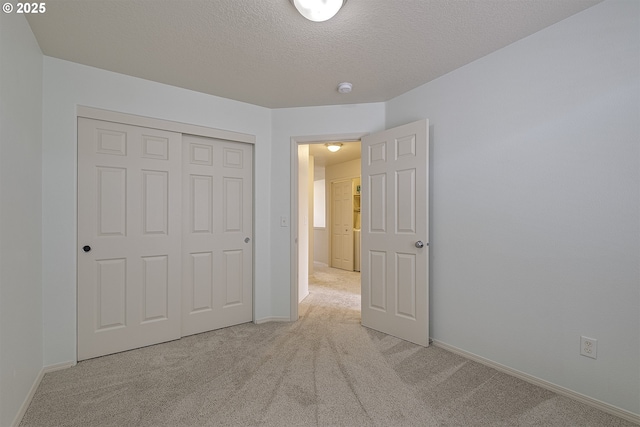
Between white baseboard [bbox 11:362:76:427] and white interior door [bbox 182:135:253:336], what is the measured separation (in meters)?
0.88

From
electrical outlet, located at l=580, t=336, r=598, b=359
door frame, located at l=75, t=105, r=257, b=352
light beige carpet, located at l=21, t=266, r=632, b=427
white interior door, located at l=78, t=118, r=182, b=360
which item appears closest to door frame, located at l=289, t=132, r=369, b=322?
door frame, located at l=75, t=105, r=257, b=352

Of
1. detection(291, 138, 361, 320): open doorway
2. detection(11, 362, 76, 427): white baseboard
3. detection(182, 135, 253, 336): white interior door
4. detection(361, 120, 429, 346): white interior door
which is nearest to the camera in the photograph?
detection(11, 362, 76, 427): white baseboard

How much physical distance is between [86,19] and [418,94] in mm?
2595

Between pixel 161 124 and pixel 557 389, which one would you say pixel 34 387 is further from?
pixel 557 389

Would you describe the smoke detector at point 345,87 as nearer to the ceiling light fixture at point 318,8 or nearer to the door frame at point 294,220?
the door frame at point 294,220

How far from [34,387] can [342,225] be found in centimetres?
561

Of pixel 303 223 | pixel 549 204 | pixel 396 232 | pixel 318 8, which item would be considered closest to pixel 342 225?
pixel 303 223

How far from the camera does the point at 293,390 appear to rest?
6.34 ft

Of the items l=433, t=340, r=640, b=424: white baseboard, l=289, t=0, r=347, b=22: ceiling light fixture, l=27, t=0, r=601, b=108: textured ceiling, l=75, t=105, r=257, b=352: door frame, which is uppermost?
l=27, t=0, r=601, b=108: textured ceiling

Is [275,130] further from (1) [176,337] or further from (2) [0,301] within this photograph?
(2) [0,301]

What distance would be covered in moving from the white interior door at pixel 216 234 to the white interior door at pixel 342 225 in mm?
3701

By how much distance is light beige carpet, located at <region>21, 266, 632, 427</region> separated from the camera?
65.7 inches

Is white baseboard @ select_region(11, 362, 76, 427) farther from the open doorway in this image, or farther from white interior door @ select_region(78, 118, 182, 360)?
the open doorway

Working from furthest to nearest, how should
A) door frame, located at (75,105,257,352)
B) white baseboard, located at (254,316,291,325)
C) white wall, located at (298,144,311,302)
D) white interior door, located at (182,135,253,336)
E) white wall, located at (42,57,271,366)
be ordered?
1. white wall, located at (298,144,311,302)
2. white baseboard, located at (254,316,291,325)
3. white interior door, located at (182,135,253,336)
4. door frame, located at (75,105,257,352)
5. white wall, located at (42,57,271,366)
